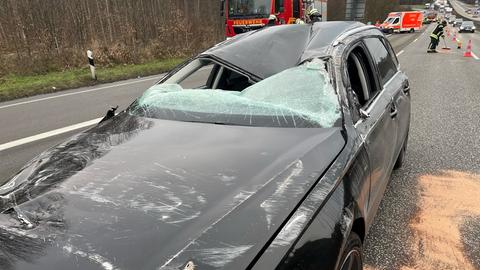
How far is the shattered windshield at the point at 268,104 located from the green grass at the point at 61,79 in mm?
9174

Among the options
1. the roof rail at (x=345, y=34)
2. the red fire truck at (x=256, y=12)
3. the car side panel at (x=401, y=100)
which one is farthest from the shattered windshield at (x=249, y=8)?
the roof rail at (x=345, y=34)

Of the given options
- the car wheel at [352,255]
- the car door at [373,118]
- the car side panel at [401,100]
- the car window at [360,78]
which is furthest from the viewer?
the car side panel at [401,100]

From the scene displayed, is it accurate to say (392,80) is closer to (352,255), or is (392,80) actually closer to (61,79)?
(352,255)

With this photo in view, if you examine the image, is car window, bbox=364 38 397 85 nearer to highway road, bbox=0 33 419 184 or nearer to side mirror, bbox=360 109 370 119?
side mirror, bbox=360 109 370 119

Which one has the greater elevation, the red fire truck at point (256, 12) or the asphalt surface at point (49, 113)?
the red fire truck at point (256, 12)

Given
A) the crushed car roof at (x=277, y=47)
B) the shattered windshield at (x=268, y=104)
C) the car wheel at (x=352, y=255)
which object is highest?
the crushed car roof at (x=277, y=47)


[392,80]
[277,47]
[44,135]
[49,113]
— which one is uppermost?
[277,47]

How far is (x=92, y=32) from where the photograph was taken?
16.7 m

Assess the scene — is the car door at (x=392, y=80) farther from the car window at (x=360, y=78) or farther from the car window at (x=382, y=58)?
the car window at (x=360, y=78)

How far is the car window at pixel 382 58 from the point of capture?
3.46 m

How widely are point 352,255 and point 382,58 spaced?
234cm

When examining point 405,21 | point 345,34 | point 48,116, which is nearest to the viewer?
point 345,34

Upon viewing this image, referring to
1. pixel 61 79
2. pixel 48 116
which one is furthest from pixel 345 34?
pixel 61 79

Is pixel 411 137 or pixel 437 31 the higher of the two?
pixel 411 137
